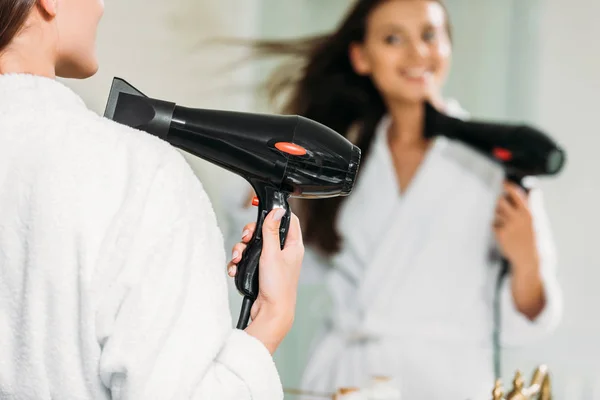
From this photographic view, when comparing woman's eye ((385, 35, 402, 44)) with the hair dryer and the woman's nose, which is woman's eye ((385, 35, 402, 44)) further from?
the hair dryer

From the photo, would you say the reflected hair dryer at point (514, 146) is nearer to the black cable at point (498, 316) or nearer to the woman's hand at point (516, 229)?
the woman's hand at point (516, 229)

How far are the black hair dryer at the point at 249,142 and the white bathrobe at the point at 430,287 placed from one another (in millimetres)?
867

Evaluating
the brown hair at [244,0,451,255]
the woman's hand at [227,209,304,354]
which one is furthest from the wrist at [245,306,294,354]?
the brown hair at [244,0,451,255]

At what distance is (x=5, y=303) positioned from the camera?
1.80 feet

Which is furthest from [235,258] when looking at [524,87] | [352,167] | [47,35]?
[524,87]

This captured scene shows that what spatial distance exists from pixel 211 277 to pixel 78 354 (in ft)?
0.34

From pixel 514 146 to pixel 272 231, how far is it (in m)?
0.90

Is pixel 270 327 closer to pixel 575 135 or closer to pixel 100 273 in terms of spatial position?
pixel 100 273

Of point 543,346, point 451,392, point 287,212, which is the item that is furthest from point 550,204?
point 287,212

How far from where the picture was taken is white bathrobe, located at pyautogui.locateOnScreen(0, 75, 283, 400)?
1.71 ft

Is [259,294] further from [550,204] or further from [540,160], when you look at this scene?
[550,204]

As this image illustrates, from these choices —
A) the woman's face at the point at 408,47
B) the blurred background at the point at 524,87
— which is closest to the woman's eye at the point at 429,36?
the woman's face at the point at 408,47

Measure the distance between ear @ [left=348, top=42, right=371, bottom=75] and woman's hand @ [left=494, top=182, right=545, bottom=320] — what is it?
1.26ft

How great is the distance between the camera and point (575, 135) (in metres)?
1.72
